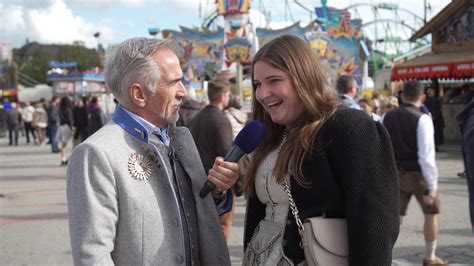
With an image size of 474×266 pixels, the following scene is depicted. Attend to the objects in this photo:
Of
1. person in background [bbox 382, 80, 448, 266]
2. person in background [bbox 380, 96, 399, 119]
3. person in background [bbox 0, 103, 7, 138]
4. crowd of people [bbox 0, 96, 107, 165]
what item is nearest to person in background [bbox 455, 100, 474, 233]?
person in background [bbox 382, 80, 448, 266]

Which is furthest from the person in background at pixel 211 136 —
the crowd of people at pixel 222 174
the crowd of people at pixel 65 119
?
A: the crowd of people at pixel 65 119

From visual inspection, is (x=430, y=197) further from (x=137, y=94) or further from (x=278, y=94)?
(x=137, y=94)

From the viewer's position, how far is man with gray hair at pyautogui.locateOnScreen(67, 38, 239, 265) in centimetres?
188

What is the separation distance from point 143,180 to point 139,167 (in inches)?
2.0

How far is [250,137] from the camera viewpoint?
2199 millimetres

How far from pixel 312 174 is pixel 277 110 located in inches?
12.1

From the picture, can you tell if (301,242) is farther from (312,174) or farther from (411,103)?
(411,103)

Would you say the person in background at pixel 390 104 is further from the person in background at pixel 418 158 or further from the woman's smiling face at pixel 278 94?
the woman's smiling face at pixel 278 94

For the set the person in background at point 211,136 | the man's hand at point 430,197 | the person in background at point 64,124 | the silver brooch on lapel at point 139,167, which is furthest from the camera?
the person in background at point 64,124

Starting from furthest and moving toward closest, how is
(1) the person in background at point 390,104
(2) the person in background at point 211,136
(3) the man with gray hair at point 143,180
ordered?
(1) the person in background at point 390,104 → (2) the person in background at point 211,136 → (3) the man with gray hair at point 143,180

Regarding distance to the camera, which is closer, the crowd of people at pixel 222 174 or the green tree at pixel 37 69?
the crowd of people at pixel 222 174

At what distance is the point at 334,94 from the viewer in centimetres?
216

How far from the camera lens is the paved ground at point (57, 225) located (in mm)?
5570

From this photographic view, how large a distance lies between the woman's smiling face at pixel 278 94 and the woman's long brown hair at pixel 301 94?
20 mm
